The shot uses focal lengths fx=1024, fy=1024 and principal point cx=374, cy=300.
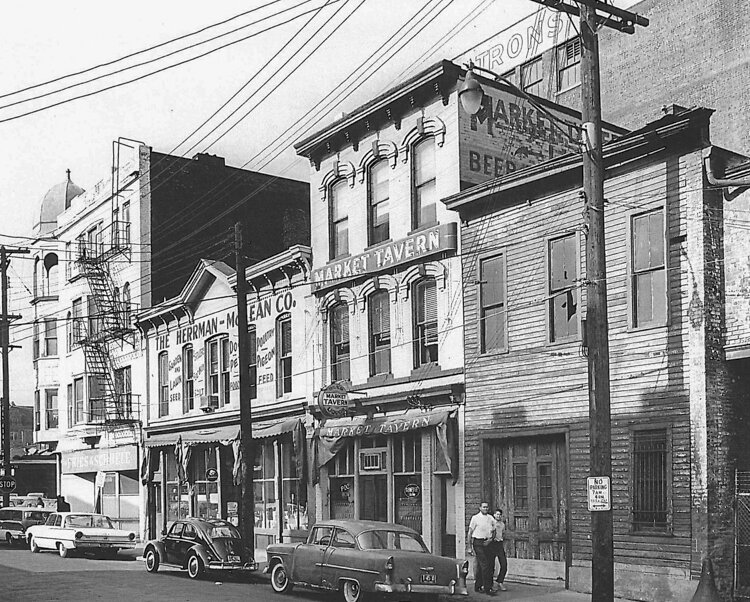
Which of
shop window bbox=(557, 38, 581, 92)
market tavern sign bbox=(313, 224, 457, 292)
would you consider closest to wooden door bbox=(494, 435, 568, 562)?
market tavern sign bbox=(313, 224, 457, 292)

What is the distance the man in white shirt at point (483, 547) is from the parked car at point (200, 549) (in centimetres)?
585

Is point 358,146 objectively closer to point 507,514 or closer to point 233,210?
point 507,514

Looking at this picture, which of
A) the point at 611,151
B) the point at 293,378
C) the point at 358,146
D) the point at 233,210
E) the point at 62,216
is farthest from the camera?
the point at 62,216

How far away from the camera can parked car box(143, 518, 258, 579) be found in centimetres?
2305

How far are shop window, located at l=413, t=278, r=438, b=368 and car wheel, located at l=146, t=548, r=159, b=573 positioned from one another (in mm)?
7802

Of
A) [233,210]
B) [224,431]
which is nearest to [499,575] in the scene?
[224,431]

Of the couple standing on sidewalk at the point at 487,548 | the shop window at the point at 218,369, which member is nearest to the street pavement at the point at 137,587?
the couple standing on sidewalk at the point at 487,548

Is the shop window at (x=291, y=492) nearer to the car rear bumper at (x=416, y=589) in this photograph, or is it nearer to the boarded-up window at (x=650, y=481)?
the car rear bumper at (x=416, y=589)

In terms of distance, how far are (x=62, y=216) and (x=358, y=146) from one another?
26.6 meters

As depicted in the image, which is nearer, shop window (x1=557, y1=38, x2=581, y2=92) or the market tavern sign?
the market tavern sign

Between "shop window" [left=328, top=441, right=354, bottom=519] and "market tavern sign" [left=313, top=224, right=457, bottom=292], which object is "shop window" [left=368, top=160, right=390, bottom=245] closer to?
"market tavern sign" [left=313, top=224, right=457, bottom=292]

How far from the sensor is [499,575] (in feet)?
65.4

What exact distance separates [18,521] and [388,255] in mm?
18498

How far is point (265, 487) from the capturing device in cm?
3164
